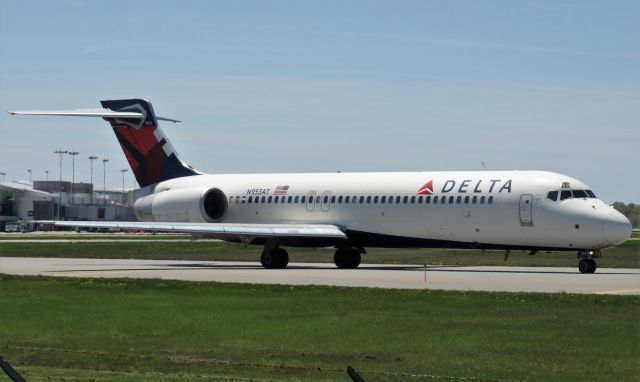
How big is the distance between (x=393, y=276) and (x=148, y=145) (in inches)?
703

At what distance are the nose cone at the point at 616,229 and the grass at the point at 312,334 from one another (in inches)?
455

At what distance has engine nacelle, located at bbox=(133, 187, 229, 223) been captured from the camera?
152ft

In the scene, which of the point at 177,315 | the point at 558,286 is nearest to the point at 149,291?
the point at 177,315

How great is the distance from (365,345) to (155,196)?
103ft

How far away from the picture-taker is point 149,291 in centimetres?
2827

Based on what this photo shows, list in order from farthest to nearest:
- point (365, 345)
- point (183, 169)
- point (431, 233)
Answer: point (183, 169) < point (431, 233) < point (365, 345)

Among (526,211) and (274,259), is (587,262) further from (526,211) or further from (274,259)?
(274,259)

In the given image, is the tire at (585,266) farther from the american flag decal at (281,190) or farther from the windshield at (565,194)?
the american flag decal at (281,190)

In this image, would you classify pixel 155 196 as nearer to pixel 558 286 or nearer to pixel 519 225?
pixel 519 225

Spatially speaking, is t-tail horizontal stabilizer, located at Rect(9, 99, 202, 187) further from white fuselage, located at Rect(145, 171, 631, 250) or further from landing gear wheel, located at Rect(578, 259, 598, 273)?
landing gear wheel, located at Rect(578, 259, 598, 273)

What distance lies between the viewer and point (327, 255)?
2176 inches

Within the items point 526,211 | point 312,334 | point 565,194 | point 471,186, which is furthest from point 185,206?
point 312,334

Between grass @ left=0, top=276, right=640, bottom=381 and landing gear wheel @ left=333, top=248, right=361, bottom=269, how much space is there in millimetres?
15588

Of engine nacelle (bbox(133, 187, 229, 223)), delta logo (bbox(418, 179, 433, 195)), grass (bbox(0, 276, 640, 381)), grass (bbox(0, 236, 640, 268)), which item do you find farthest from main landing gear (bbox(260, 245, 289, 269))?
grass (bbox(0, 276, 640, 381))
